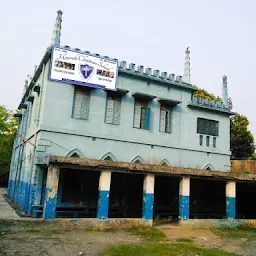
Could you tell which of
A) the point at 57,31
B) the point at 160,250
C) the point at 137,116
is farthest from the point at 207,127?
the point at 160,250

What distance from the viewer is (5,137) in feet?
121

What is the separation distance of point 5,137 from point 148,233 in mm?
29965

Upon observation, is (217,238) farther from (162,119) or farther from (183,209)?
(162,119)

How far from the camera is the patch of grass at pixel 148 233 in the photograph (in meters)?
10.8

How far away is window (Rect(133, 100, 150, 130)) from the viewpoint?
54.1ft

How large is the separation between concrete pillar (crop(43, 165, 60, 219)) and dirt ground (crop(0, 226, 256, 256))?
792mm

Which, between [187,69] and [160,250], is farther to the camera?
[187,69]

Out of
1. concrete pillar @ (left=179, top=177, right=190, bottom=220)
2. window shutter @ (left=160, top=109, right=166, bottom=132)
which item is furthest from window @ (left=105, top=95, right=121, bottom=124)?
concrete pillar @ (left=179, top=177, right=190, bottom=220)

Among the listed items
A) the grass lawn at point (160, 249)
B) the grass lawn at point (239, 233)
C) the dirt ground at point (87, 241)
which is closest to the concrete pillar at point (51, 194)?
the dirt ground at point (87, 241)

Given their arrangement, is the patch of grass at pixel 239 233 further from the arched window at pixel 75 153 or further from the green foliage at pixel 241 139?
the green foliage at pixel 241 139

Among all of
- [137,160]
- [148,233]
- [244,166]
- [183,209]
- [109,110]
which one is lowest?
[148,233]

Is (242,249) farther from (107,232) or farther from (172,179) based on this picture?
(172,179)

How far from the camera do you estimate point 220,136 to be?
62.9 ft

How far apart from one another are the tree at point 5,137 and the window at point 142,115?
24856 mm
